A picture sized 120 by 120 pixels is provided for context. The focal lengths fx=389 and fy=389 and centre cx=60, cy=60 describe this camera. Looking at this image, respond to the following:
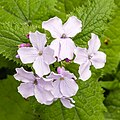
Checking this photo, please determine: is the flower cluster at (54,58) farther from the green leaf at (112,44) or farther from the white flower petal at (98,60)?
the green leaf at (112,44)

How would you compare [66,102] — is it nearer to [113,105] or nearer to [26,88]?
[26,88]

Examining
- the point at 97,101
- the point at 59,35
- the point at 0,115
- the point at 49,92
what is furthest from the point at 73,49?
the point at 0,115

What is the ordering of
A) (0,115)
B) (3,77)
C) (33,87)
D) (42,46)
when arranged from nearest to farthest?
(42,46)
(33,87)
(0,115)
(3,77)

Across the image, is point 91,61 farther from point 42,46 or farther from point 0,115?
point 0,115

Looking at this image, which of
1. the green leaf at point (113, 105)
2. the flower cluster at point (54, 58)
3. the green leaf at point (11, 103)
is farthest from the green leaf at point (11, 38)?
the green leaf at point (113, 105)

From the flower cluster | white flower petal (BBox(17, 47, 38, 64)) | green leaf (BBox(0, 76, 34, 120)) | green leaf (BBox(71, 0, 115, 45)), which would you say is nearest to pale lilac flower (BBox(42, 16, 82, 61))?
the flower cluster

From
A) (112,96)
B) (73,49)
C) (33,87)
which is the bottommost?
(112,96)

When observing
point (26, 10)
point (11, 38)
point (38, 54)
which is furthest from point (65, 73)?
point (26, 10)
